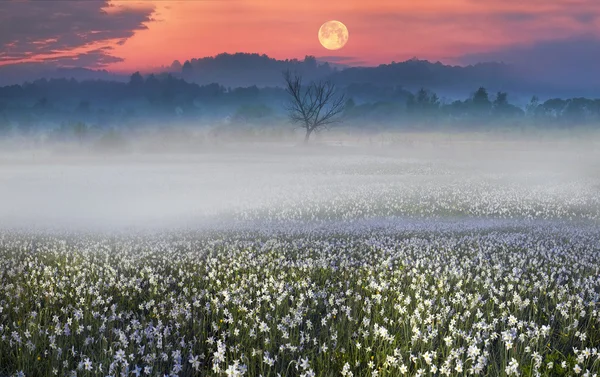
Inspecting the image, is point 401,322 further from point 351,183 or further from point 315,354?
point 351,183

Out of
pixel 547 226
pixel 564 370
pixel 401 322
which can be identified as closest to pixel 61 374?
pixel 401 322

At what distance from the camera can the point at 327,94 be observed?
75438 mm

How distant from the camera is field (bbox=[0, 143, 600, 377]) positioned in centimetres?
634

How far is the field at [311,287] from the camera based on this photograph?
249 inches

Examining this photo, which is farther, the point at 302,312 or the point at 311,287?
the point at 311,287

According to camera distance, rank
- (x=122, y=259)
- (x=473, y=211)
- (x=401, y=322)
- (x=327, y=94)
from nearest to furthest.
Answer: (x=401, y=322)
(x=122, y=259)
(x=473, y=211)
(x=327, y=94)

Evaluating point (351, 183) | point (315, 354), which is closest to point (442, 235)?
point (315, 354)

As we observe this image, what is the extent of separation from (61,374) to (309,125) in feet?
Answer: 242

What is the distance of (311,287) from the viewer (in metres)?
9.57

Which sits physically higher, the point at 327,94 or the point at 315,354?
the point at 327,94

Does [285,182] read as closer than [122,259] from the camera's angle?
No

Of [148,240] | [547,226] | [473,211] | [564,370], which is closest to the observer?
[564,370]

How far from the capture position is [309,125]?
79.1 m

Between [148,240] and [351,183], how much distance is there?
29027 mm
